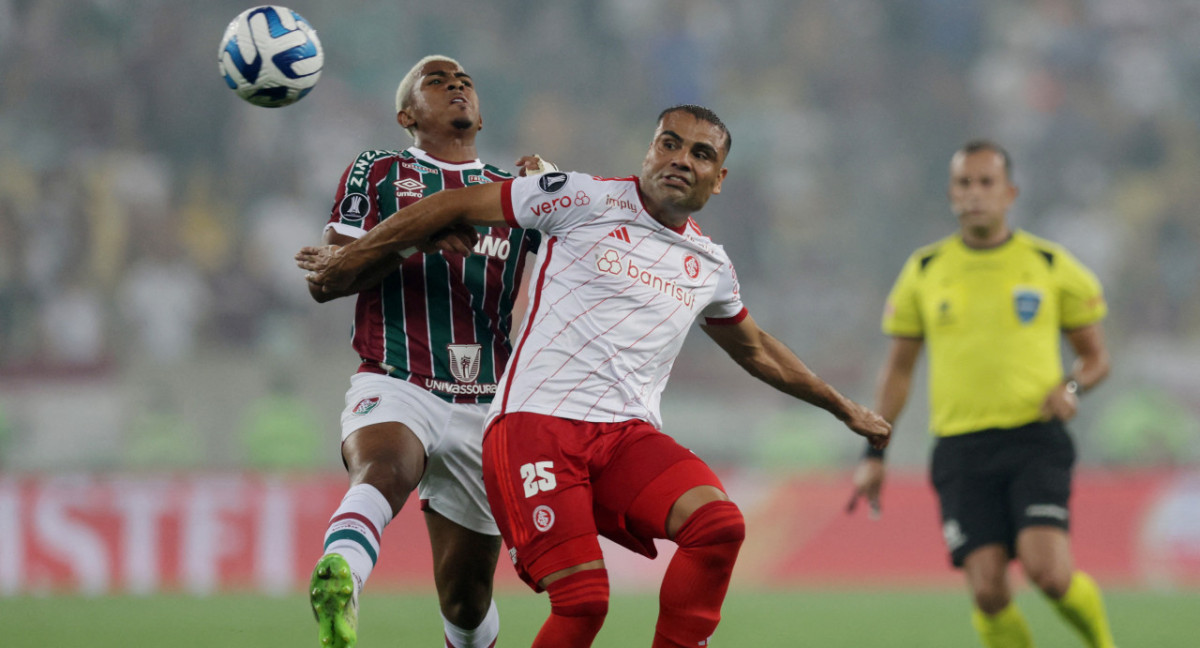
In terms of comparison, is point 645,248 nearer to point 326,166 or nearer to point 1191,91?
point 326,166

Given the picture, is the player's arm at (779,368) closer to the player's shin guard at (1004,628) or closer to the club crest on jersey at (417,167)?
the club crest on jersey at (417,167)

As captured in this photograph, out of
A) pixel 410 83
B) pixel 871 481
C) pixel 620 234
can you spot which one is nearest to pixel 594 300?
pixel 620 234

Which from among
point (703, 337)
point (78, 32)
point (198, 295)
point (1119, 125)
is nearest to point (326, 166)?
point (198, 295)

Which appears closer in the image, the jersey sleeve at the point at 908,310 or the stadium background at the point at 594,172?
the jersey sleeve at the point at 908,310

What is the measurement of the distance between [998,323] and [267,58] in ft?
11.3

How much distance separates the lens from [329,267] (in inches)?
167

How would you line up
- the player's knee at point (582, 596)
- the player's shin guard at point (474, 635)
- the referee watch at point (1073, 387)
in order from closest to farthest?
the player's knee at point (582, 596), the player's shin guard at point (474, 635), the referee watch at point (1073, 387)

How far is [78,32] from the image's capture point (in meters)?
15.0

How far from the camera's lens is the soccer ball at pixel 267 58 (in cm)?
475

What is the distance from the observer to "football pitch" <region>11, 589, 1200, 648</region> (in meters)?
7.57

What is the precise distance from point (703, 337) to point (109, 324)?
6098 millimetres

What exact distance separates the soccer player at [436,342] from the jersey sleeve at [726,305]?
2.63 feet

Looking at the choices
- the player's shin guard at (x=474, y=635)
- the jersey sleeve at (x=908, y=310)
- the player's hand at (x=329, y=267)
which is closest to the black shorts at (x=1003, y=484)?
the jersey sleeve at (x=908, y=310)

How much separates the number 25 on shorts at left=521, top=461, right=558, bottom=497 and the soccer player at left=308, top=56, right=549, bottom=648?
52 centimetres
